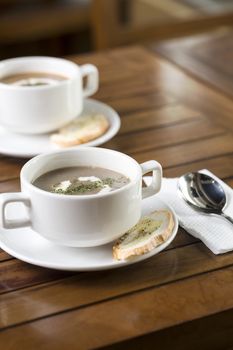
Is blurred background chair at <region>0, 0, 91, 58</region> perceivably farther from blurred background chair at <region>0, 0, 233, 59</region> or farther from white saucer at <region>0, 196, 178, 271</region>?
white saucer at <region>0, 196, 178, 271</region>

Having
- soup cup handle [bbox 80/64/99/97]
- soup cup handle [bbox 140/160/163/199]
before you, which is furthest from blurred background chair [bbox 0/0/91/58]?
soup cup handle [bbox 140/160/163/199]

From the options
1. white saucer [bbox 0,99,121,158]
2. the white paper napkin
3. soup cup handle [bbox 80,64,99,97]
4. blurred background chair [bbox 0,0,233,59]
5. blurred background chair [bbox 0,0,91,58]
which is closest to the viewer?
the white paper napkin

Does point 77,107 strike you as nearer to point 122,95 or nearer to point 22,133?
point 22,133

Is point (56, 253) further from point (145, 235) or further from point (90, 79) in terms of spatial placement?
point (90, 79)

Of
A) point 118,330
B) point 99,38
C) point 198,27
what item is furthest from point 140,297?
point 198,27

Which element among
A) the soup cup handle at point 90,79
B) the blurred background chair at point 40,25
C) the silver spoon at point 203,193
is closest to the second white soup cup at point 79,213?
the silver spoon at point 203,193

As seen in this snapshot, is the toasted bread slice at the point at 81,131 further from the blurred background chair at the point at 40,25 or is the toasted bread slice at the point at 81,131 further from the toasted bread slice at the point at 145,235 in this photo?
the blurred background chair at the point at 40,25

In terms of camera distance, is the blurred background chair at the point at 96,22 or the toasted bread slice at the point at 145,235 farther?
the blurred background chair at the point at 96,22
